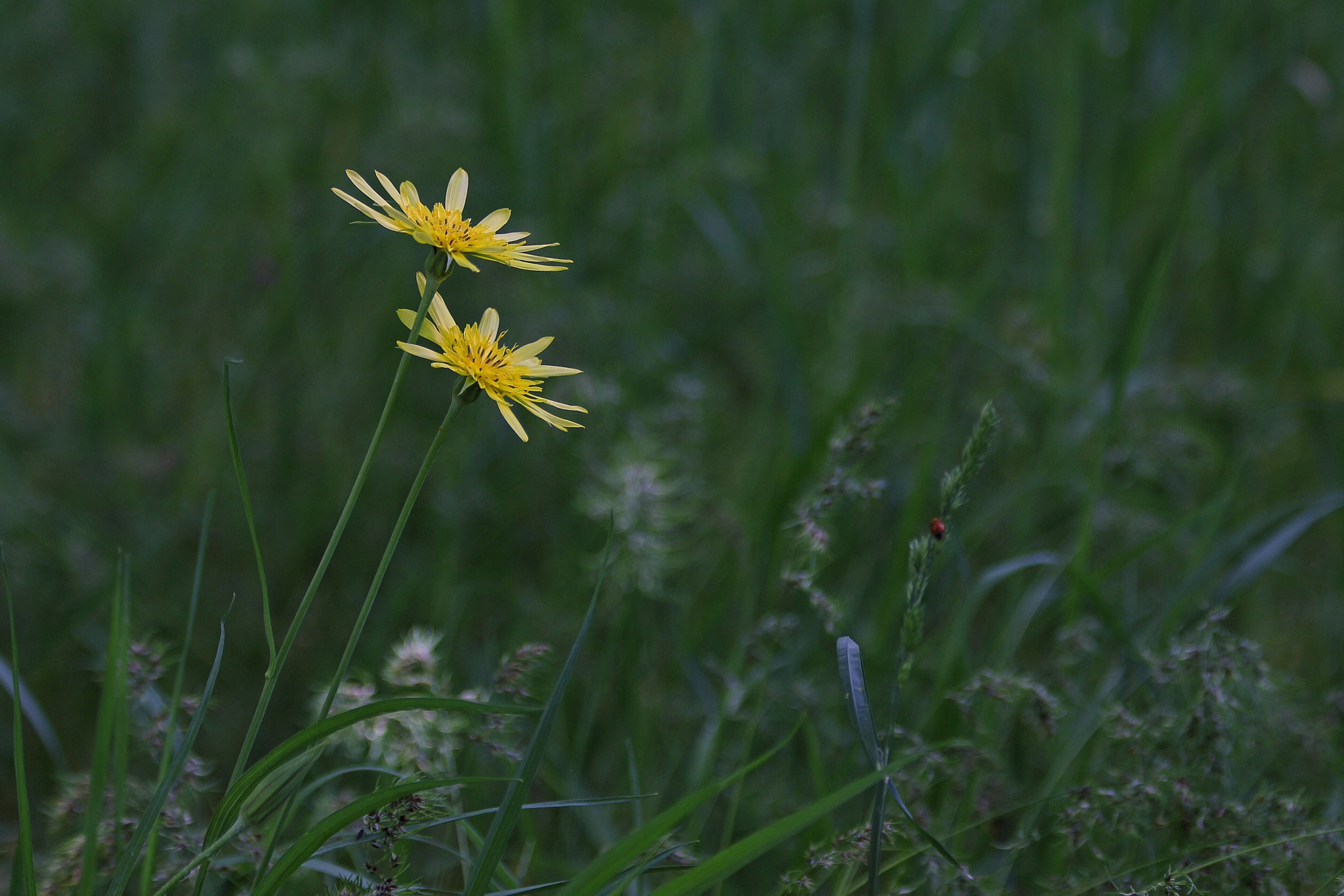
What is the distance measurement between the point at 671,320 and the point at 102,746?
6.25ft

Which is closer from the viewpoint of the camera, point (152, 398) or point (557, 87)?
point (152, 398)

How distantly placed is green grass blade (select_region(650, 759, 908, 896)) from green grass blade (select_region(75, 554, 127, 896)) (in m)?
0.51

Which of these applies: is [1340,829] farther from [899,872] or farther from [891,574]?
[891,574]

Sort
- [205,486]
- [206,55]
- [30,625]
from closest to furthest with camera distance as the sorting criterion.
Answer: [30,625], [205,486], [206,55]

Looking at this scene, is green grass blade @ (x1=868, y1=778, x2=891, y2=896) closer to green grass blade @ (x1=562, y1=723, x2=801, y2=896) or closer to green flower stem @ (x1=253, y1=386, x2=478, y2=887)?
green grass blade @ (x1=562, y1=723, x2=801, y2=896)

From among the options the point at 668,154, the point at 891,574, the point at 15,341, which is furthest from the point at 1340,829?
the point at 15,341

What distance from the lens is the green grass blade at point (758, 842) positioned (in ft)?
2.53

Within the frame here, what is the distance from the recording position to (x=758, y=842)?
0.80m

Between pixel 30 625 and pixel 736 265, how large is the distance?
1.77 m

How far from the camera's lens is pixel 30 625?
5.79ft

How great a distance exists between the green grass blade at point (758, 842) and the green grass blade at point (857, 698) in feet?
0.29

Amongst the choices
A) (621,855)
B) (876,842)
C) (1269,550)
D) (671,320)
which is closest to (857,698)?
(876,842)

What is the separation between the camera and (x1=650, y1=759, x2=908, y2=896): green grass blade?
77 cm

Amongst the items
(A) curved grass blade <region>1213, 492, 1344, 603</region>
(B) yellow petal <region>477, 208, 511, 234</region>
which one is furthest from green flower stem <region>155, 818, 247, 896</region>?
(A) curved grass blade <region>1213, 492, 1344, 603</region>
